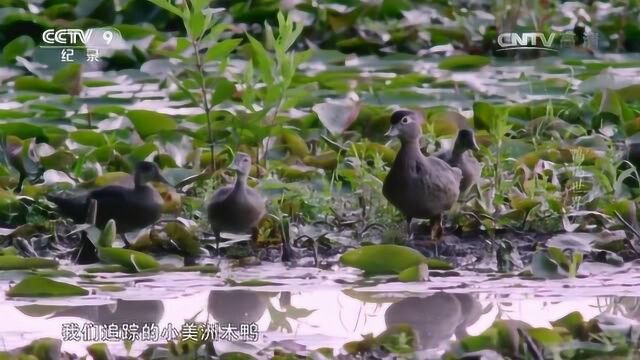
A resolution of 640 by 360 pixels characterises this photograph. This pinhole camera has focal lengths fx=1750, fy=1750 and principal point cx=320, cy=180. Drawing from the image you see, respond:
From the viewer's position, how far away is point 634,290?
4250 millimetres

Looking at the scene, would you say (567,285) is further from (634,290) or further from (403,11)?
(403,11)

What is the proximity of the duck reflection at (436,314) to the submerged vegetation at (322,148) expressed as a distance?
0.02 metres

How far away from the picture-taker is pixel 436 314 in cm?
412

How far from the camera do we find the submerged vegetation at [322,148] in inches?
170

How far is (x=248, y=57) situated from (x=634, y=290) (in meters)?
1.88

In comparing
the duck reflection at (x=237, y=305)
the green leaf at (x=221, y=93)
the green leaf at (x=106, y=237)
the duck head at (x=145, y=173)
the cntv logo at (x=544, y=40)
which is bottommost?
the duck reflection at (x=237, y=305)

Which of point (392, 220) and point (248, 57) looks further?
point (248, 57)

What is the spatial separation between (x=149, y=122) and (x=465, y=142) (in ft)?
3.09

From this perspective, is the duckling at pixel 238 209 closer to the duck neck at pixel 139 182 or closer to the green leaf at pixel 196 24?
the duck neck at pixel 139 182

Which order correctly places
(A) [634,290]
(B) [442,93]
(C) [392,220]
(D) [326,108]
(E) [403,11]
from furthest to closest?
(E) [403,11] < (B) [442,93] < (D) [326,108] < (C) [392,220] < (A) [634,290]

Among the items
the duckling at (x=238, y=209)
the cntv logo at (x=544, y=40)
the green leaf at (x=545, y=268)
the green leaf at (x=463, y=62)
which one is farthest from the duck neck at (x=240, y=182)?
the cntv logo at (x=544, y=40)

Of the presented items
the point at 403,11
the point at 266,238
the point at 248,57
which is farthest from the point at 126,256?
the point at 403,11

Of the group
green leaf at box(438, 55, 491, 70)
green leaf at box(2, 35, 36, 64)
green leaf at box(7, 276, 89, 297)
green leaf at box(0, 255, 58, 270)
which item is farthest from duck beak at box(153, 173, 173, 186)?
green leaf at box(438, 55, 491, 70)

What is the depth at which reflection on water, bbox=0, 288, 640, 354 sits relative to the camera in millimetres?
3998
